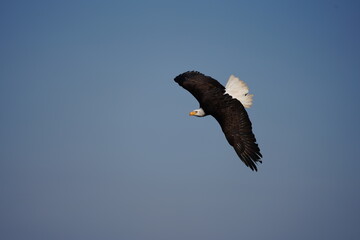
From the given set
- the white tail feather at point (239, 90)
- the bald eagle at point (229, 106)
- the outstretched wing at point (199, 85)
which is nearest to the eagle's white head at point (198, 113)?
the bald eagle at point (229, 106)

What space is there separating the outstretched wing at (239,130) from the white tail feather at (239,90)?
55.9 inches

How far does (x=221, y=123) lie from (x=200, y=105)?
82.1 inches

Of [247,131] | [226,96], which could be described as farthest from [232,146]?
[226,96]

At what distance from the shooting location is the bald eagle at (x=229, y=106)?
48.1ft

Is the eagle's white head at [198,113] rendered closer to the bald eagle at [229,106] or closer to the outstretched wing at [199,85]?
the bald eagle at [229,106]

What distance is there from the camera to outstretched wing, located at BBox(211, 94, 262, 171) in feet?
47.4

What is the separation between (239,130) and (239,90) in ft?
9.56

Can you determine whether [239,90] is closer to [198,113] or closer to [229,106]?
[198,113]

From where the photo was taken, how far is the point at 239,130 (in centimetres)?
1508

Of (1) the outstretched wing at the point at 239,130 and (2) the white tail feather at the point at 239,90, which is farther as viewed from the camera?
(2) the white tail feather at the point at 239,90

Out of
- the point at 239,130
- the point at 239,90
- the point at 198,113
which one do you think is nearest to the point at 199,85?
the point at 198,113

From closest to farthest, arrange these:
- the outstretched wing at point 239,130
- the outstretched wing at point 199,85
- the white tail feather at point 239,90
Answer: the outstretched wing at point 239,130 → the outstretched wing at point 199,85 → the white tail feather at point 239,90

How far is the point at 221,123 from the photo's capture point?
15.6 m

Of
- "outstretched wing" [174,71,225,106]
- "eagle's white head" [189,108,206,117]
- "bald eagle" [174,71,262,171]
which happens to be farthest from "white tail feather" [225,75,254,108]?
"eagle's white head" [189,108,206,117]
